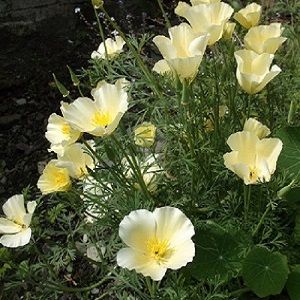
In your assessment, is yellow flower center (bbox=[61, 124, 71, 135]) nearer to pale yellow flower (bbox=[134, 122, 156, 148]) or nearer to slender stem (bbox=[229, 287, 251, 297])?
pale yellow flower (bbox=[134, 122, 156, 148])

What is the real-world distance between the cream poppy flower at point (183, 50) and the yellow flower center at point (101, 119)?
0.60 ft

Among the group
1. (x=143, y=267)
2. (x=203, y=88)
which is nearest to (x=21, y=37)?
(x=203, y=88)

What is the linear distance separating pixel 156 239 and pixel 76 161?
0.35m

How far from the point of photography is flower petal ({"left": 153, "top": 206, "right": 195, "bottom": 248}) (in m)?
1.42

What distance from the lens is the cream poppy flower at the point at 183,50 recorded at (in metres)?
1.51

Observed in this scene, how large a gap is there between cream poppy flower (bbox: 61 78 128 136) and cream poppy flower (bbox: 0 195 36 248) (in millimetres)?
257

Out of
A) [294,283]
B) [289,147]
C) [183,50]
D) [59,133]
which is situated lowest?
[294,283]

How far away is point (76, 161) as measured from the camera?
1690 mm

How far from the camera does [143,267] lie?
139 cm

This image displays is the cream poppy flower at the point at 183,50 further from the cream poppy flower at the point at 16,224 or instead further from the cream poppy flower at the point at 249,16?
the cream poppy flower at the point at 16,224

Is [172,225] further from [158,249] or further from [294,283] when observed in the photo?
[294,283]

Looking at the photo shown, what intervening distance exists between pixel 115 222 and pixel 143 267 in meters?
0.39

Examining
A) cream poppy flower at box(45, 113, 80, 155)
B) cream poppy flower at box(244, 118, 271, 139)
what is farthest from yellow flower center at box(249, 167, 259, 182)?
cream poppy flower at box(45, 113, 80, 155)

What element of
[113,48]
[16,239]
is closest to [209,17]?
[113,48]
